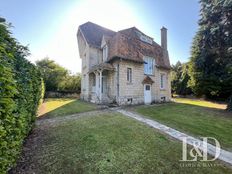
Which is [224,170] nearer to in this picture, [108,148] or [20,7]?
[108,148]

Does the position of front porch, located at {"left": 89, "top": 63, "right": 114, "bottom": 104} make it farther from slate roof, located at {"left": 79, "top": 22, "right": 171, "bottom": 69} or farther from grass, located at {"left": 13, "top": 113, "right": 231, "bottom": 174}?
grass, located at {"left": 13, "top": 113, "right": 231, "bottom": 174}

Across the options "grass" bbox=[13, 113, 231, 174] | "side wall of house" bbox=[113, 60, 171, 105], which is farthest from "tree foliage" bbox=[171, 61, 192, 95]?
"grass" bbox=[13, 113, 231, 174]

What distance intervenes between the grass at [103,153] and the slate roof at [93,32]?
13.3m

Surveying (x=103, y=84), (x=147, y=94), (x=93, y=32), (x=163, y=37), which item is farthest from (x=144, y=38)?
(x=103, y=84)

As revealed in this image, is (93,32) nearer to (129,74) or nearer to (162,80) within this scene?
(129,74)

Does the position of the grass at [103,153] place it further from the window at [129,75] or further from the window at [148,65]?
the window at [148,65]

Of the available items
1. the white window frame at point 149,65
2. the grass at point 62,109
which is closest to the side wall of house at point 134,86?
the white window frame at point 149,65

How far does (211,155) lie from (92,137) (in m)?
4.03

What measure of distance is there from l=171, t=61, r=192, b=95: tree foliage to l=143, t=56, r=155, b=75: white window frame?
15.6 meters

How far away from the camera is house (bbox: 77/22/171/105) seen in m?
14.1

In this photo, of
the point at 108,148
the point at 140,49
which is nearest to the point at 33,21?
the point at 108,148

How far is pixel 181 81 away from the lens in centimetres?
3250

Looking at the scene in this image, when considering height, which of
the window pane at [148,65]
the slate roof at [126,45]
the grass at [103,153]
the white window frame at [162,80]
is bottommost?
the grass at [103,153]

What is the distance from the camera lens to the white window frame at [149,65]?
53.1 ft
